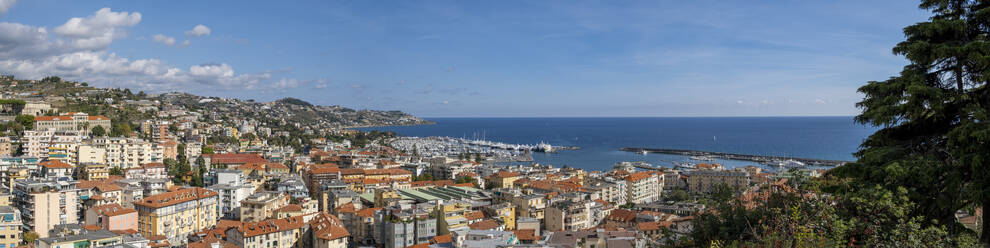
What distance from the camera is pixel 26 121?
112ft

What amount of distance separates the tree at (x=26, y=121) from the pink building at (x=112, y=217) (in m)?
20.8

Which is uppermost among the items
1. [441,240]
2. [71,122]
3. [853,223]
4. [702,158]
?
[71,122]

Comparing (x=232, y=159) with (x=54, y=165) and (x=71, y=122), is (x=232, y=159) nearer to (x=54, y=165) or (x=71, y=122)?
(x=71, y=122)

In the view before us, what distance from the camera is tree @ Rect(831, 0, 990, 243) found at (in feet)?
15.0

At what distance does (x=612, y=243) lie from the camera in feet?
48.4

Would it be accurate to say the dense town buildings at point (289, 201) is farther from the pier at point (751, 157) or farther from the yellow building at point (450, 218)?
the pier at point (751, 157)

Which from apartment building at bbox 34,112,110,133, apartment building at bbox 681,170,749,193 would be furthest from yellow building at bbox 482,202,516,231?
apartment building at bbox 34,112,110,133

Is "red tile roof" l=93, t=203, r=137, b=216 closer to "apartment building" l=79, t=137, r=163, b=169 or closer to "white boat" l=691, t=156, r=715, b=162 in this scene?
"apartment building" l=79, t=137, r=163, b=169

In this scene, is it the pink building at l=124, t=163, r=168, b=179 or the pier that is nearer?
the pink building at l=124, t=163, r=168, b=179

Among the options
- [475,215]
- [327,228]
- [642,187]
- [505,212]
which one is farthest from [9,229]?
[642,187]

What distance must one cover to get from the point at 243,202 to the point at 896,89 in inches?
872

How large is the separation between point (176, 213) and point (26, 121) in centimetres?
2258

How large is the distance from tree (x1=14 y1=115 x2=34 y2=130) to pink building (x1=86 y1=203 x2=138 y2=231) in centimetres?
2076

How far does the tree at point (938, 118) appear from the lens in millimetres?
4566
